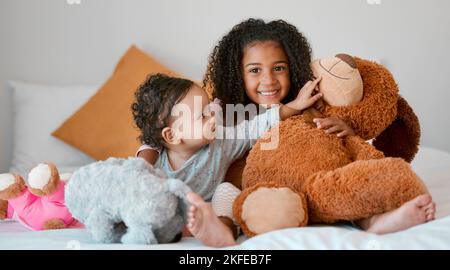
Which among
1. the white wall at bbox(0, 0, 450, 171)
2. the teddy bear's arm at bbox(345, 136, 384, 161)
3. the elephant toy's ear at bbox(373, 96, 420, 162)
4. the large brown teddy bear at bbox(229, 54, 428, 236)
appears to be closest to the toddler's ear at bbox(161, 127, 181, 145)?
the large brown teddy bear at bbox(229, 54, 428, 236)

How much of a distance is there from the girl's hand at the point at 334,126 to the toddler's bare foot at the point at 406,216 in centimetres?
26

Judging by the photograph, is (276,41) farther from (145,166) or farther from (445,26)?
(445,26)

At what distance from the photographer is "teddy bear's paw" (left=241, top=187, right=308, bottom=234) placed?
38.9 inches

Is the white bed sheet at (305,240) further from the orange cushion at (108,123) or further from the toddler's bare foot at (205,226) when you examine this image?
the orange cushion at (108,123)

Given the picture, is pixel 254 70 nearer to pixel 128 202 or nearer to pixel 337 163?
pixel 337 163

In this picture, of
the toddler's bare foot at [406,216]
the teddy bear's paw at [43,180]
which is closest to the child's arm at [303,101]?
the toddler's bare foot at [406,216]

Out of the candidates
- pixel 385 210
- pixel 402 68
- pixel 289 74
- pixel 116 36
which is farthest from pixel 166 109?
pixel 402 68

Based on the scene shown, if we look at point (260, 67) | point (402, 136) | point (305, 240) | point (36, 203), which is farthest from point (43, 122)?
point (305, 240)

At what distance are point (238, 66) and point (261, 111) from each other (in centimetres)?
13

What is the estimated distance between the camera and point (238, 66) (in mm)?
1412

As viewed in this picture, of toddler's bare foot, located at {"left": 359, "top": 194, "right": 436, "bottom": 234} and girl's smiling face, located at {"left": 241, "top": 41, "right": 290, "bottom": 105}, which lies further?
girl's smiling face, located at {"left": 241, "top": 41, "right": 290, "bottom": 105}

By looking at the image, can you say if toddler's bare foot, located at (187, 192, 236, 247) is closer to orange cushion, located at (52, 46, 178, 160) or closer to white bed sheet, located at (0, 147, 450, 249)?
white bed sheet, located at (0, 147, 450, 249)

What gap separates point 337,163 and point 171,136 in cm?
37

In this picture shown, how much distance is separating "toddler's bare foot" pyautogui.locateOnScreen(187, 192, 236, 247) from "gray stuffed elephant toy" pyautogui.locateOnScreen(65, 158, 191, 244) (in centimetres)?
4
